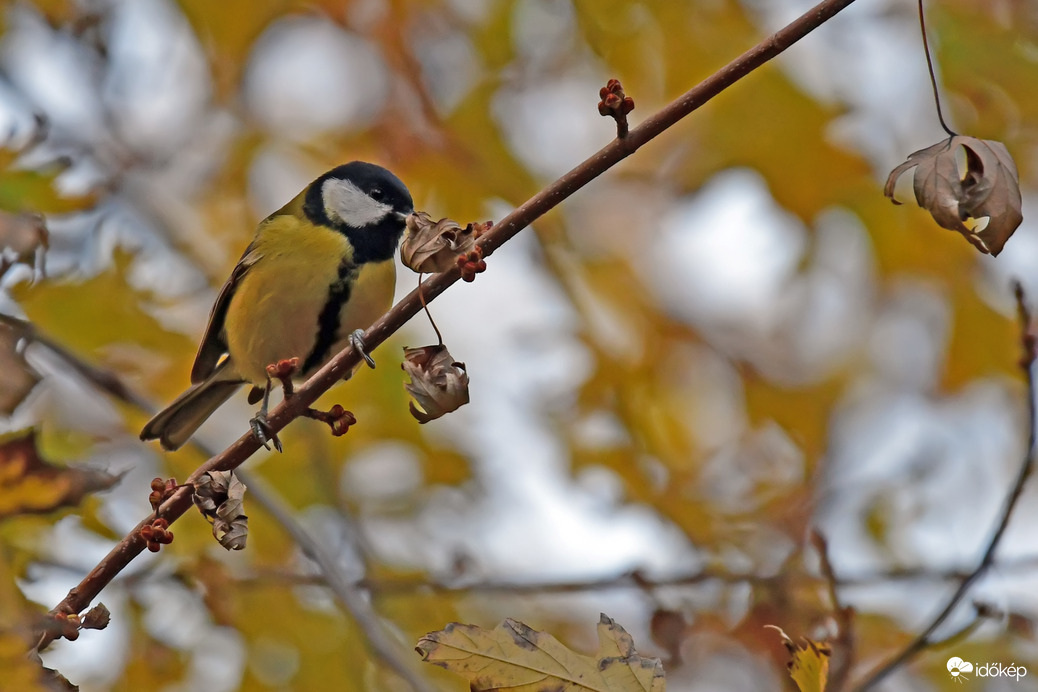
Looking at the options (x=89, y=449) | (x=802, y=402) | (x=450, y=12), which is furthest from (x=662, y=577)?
(x=450, y=12)

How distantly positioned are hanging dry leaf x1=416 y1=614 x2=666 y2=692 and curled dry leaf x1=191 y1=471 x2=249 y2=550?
1.29 ft

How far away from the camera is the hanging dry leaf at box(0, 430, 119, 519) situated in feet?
5.70

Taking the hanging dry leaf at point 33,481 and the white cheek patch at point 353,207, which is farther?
the white cheek patch at point 353,207

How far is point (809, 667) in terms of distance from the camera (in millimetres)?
1619

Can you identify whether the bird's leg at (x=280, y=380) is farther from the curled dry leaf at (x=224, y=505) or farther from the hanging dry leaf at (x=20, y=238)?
the hanging dry leaf at (x=20, y=238)

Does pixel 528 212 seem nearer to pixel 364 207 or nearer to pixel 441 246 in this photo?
Answer: pixel 441 246

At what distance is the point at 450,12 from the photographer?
3760 millimetres

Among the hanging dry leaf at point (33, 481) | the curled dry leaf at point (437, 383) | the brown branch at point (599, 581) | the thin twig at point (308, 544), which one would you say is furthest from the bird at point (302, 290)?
the curled dry leaf at point (437, 383)

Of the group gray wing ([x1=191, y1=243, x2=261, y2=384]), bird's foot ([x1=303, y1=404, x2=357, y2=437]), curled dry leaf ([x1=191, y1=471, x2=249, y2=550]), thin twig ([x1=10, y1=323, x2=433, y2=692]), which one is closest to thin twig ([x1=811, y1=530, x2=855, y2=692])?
thin twig ([x1=10, y1=323, x2=433, y2=692])

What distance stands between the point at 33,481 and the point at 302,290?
134cm

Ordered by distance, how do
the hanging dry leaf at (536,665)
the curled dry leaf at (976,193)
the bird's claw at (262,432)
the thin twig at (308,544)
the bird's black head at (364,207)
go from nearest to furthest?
1. the curled dry leaf at (976,193)
2. the hanging dry leaf at (536,665)
3. the bird's claw at (262,432)
4. the thin twig at (308,544)
5. the bird's black head at (364,207)

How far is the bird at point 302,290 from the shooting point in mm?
3020

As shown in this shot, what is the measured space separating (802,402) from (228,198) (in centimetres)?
240

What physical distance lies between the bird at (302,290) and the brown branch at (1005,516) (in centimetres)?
162
